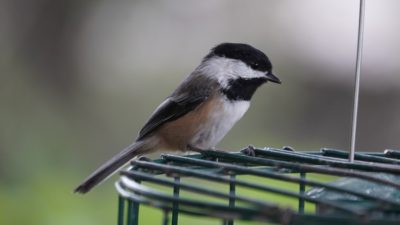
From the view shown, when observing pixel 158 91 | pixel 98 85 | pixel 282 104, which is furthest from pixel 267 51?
pixel 98 85

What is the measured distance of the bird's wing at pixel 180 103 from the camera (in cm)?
396

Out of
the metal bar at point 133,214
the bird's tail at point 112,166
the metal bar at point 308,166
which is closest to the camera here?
the metal bar at point 308,166

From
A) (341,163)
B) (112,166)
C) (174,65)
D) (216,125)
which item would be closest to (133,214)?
(341,163)

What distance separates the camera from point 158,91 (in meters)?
8.13

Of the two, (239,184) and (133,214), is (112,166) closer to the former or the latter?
(133,214)

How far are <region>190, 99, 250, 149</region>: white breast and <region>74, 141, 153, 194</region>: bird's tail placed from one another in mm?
246

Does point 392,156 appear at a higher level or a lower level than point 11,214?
higher

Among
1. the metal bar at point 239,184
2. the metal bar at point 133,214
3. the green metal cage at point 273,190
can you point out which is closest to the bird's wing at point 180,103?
A: the green metal cage at point 273,190

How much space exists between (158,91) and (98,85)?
596mm

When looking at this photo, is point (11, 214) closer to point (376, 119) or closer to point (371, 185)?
point (371, 185)

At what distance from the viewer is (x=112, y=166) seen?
364 centimetres

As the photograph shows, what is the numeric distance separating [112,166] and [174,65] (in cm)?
495

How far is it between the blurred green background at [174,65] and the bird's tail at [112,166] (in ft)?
6.75

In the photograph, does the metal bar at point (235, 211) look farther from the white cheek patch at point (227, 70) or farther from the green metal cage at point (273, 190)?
the white cheek patch at point (227, 70)
